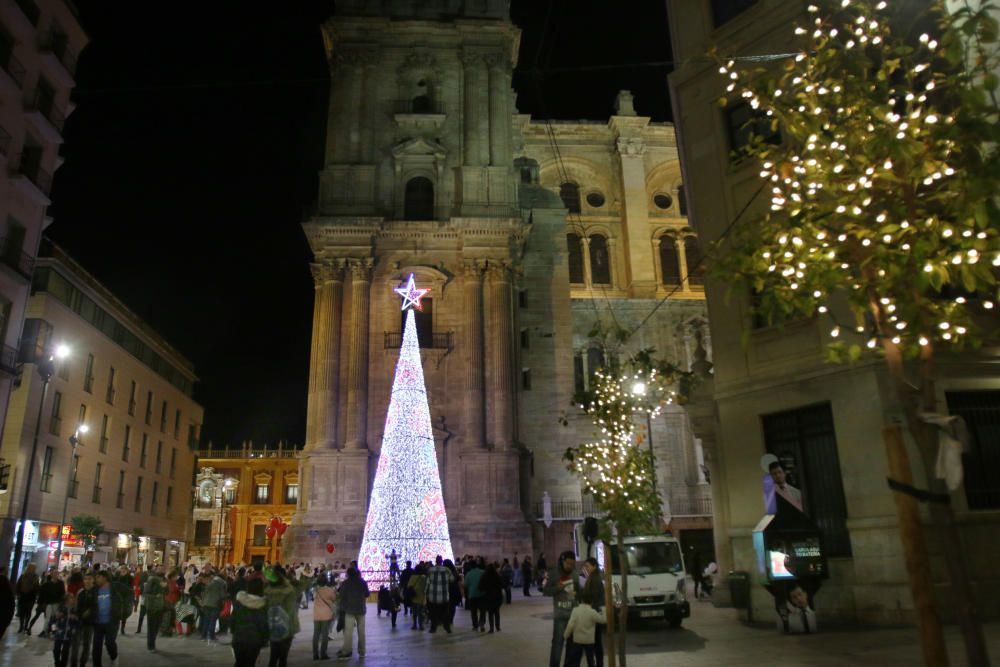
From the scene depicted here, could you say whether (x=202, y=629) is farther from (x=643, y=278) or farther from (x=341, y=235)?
(x=643, y=278)

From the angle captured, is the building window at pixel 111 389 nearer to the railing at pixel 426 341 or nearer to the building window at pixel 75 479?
the building window at pixel 75 479

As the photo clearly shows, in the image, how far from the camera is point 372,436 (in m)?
30.7

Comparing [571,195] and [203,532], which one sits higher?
[571,195]

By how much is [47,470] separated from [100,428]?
5.39 metres

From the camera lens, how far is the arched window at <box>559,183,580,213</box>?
43344 millimetres

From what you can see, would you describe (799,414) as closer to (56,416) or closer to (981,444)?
(981,444)

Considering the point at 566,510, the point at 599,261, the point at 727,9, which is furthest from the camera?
the point at 599,261

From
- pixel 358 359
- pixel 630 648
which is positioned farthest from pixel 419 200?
pixel 630 648

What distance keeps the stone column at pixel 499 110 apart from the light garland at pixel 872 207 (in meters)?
28.4

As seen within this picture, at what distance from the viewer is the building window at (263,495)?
69688mm

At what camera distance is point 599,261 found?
42.5 meters

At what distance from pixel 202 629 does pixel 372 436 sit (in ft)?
49.2

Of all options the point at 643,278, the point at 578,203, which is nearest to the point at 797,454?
the point at 643,278

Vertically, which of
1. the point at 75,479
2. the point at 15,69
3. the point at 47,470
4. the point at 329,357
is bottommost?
the point at 75,479
